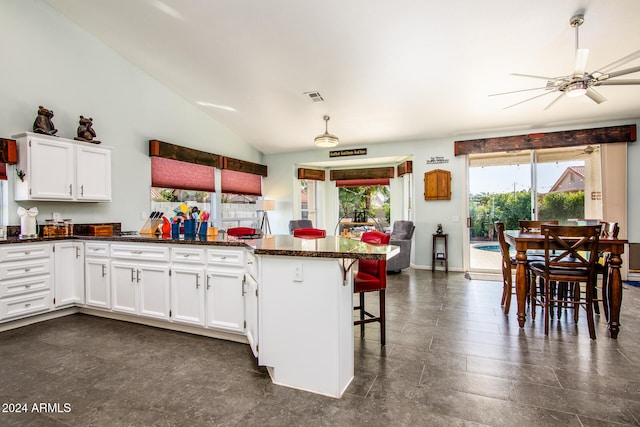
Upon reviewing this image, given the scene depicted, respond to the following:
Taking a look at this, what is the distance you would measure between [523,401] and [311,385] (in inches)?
51.7

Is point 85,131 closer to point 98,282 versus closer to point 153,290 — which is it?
point 98,282

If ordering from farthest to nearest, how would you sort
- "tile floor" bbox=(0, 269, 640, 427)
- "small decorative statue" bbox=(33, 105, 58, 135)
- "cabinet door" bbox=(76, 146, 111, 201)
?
"cabinet door" bbox=(76, 146, 111, 201)
"small decorative statue" bbox=(33, 105, 58, 135)
"tile floor" bbox=(0, 269, 640, 427)

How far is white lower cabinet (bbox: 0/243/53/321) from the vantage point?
3238 millimetres

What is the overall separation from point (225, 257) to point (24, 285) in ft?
7.79

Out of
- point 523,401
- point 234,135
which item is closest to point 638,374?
point 523,401

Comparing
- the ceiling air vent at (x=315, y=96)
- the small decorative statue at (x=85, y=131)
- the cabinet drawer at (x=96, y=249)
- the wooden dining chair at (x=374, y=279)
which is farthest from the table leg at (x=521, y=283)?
the small decorative statue at (x=85, y=131)

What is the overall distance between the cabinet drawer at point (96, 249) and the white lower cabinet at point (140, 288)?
20 centimetres

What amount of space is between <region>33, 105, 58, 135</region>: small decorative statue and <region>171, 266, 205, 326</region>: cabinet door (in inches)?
94.8

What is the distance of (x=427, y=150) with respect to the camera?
21.3 feet

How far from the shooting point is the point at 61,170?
3.84 metres

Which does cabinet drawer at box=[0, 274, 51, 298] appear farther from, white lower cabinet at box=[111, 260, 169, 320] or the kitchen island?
the kitchen island

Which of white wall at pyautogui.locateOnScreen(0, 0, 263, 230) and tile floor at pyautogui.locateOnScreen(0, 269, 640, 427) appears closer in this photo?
tile floor at pyautogui.locateOnScreen(0, 269, 640, 427)

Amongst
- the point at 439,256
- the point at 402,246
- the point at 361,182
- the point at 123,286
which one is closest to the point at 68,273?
the point at 123,286

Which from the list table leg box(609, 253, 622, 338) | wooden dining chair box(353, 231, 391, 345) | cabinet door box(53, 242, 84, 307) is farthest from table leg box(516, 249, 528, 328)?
cabinet door box(53, 242, 84, 307)
